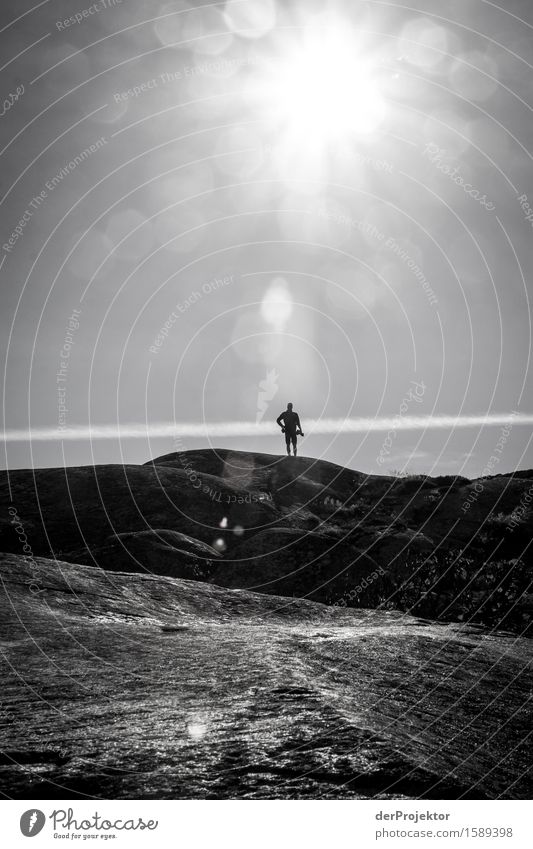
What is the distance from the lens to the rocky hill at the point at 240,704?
4324 millimetres

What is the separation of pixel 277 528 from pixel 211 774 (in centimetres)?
1701

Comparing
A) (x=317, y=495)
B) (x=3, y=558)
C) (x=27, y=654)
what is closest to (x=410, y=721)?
(x=27, y=654)

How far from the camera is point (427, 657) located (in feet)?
26.6

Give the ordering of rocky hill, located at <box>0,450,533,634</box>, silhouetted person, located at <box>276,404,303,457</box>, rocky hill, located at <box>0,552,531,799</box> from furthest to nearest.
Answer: silhouetted person, located at <box>276,404,303,457</box>, rocky hill, located at <box>0,450,533,634</box>, rocky hill, located at <box>0,552,531,799</box>

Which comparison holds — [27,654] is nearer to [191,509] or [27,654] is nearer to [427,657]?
[427,657]

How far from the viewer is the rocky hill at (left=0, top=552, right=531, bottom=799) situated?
4.32 metres
